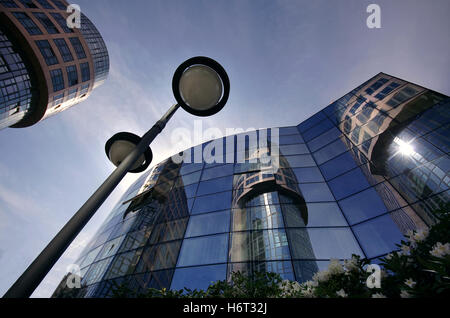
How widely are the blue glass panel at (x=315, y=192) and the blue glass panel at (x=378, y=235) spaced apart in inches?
73.0

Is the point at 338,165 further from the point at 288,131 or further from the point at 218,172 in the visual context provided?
the point at 218,172

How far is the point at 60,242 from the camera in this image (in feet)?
6.31

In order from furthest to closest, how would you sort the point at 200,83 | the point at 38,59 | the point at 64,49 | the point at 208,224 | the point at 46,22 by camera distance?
the point at 64,49 → the point at 46,22 → the point at 38,59 → the point at 208,224 → the point at 200,83

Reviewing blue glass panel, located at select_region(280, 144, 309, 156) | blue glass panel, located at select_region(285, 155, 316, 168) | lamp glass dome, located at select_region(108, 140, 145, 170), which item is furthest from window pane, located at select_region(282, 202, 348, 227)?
lamp glass dome, located at select_region(108, 140, 145, 170)

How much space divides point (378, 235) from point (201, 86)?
Result: 773cm

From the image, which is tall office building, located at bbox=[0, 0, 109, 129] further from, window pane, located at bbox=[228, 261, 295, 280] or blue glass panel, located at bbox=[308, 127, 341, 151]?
blue glass panel, located at bbox=[308, 127, 341, 151]

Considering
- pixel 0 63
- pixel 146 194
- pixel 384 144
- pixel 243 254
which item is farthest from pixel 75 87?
pixel 384 144

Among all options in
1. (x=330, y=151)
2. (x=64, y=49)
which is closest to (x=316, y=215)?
(x=330, y=151)

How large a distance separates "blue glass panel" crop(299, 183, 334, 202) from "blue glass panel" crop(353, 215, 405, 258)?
1.86 m

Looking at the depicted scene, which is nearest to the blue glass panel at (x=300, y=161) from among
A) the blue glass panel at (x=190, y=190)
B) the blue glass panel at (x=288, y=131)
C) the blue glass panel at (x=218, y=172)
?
the blue glass panel at (x=288, y=131)

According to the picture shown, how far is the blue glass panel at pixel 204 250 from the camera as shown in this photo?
7.41 meters

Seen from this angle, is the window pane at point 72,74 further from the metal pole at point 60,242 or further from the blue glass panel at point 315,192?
the blue glass panel at point 315,192
